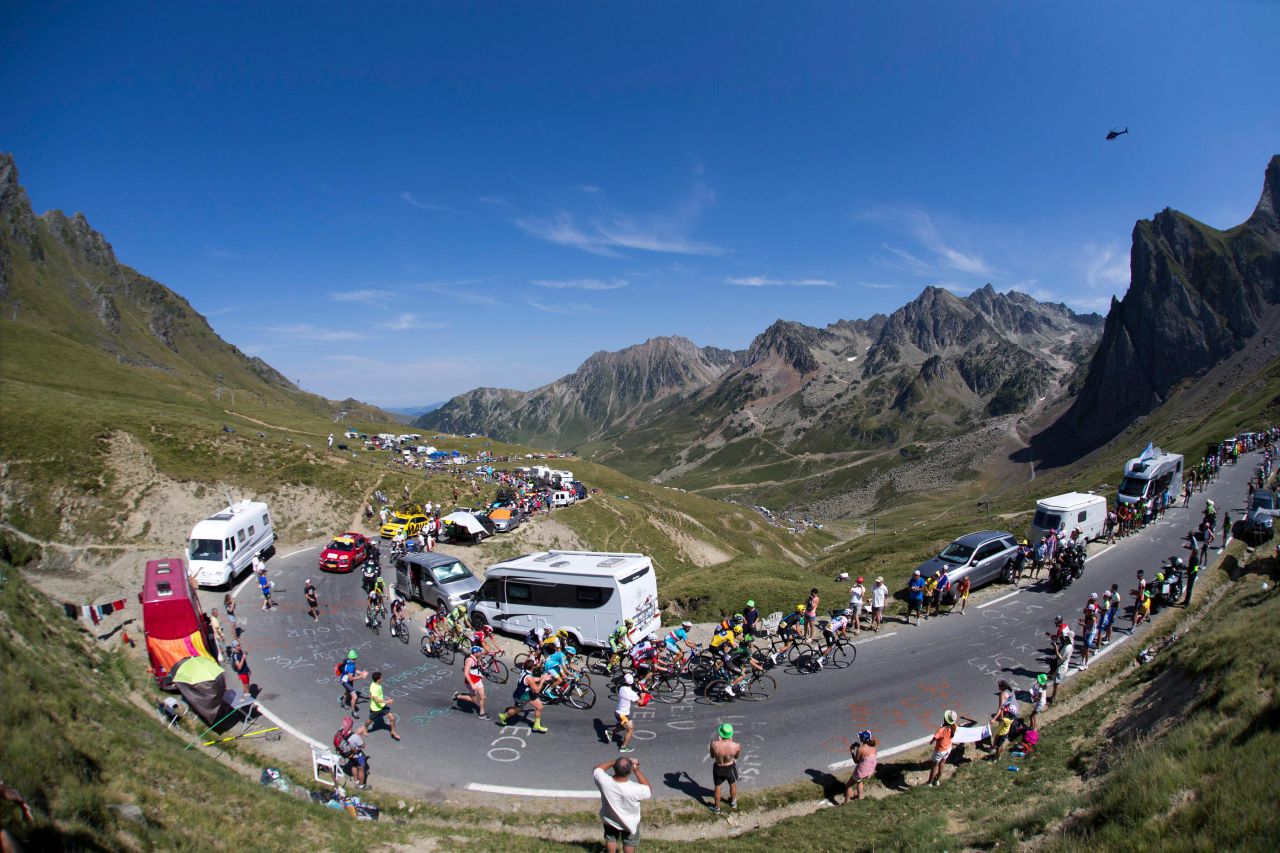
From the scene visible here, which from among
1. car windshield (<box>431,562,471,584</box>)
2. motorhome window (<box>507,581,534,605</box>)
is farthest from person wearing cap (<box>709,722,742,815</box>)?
car windshield (<box>431,562,471,584</box>)

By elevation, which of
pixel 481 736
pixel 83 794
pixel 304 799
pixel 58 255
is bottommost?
pixel 481 736

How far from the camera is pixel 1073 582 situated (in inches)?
1100

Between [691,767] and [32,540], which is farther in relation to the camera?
[32,540]

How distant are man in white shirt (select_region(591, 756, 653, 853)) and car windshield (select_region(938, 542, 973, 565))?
2184 centimetres

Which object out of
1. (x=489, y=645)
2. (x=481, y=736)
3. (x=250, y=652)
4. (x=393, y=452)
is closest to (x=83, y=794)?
(x=481, y=736)

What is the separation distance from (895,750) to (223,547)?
3281 cm

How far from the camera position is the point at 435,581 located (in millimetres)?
26281

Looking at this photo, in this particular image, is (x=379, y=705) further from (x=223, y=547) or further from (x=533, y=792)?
(x=223, y=547)

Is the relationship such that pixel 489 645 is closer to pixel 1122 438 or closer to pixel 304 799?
pixel 304 799

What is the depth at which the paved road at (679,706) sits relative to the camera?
1507 cm

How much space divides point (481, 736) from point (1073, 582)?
28852 millimetres

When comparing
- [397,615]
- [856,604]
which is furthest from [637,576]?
[397,615]

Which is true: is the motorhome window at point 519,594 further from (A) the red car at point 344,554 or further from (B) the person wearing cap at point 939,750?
(A) the red car at point 344,554

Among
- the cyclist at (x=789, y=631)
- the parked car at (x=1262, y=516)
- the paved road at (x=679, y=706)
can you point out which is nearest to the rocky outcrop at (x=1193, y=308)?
the parked car at (x=1262, y=516)
